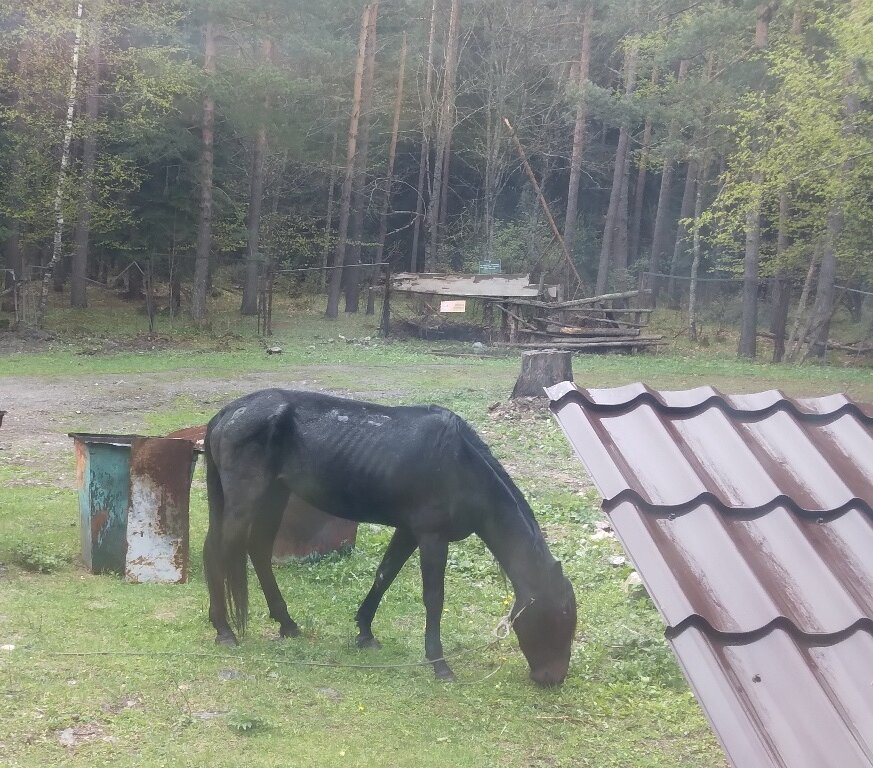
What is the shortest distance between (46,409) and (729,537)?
466 inches

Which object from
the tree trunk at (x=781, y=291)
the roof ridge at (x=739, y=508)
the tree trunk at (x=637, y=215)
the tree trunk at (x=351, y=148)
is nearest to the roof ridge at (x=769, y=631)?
the roof ridge at (x=739, y=508)

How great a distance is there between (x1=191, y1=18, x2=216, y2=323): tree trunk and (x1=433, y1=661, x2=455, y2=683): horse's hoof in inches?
788

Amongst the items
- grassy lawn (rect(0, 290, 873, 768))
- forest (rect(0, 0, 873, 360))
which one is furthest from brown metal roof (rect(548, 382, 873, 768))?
forest (rect(0, 0, 873, 360))

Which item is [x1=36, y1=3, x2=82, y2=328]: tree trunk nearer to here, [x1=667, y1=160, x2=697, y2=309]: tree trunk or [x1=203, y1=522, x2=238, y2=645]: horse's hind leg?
[x1=203, y1=522, x2=238, y2=645]: horse's hind leg

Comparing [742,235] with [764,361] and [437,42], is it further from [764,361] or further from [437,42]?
[437,42]

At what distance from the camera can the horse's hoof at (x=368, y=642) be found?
17.4 ft

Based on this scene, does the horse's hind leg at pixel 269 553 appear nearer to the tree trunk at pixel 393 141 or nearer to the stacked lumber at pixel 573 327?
the stacked lumber at pixel 573 327

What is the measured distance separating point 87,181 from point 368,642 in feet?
66.0

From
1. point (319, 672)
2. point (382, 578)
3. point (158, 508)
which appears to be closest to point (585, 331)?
point (158, 508)

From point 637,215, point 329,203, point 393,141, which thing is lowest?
point 329,203

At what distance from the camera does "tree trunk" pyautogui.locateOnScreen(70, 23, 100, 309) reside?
21.2 meters

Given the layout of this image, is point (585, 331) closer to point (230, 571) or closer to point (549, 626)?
point (230, 571)

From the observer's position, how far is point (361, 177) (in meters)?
30.9

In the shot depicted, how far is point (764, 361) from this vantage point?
2286 cm
